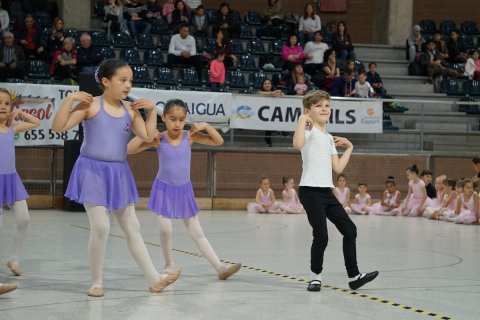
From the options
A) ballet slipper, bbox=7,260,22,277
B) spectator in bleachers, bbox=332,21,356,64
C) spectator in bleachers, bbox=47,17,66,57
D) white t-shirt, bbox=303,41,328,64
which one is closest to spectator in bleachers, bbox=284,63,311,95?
white t-shirt, bbox=303,41,328,64

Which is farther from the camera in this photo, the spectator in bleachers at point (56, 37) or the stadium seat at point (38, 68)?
the spectator in bleachers at point (56, 37)

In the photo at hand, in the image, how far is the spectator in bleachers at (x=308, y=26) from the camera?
20.7 metres

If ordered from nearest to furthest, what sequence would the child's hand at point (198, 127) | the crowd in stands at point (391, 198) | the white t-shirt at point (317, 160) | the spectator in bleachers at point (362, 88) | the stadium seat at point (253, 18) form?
the white t-shirt at point (317, 160) < the child's hand at point (198, 127) < the crowd in stands at point (391, 198) < the spectator in bleachers at point (362, 88) < the stadium seat at point (253, 18)

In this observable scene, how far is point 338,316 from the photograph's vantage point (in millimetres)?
5582

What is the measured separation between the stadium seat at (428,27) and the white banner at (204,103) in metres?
9.31

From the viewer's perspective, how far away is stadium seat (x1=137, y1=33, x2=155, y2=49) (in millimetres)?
19125

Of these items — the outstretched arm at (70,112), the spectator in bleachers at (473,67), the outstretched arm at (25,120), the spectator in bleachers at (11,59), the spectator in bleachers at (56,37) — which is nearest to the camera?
the outstretched arm at (70,112)

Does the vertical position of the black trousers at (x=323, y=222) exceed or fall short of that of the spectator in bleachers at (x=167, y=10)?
it falls short

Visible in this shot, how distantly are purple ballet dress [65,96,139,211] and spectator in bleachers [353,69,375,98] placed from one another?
12.1 meters

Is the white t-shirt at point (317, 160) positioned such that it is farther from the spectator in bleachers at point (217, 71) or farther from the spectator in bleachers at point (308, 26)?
the spectator in bleachers at point (308, 26)

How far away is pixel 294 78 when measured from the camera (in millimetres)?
18109

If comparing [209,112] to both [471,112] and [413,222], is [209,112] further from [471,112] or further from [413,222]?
[471,112]

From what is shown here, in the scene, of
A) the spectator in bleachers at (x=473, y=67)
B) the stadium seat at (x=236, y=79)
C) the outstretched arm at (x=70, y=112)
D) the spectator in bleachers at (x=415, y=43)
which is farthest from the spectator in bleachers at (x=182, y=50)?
the outstretched arm at (x=70, y=112)

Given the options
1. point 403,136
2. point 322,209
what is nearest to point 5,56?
point 403,136
